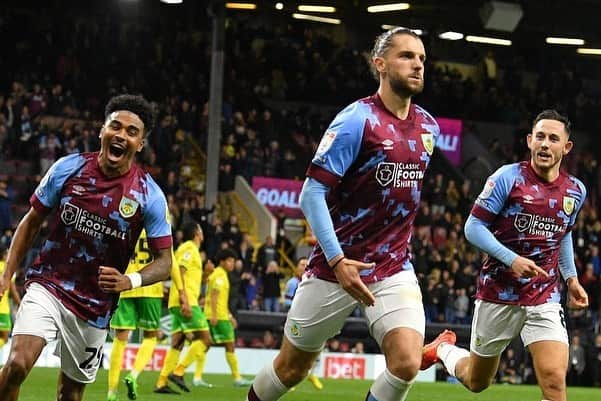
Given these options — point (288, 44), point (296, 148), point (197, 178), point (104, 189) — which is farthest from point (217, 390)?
point (288, 44)

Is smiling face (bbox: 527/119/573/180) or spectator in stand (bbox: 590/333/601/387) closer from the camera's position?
smiling face (bbox: 527/119/573/180)

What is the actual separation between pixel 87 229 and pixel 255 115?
2599cm

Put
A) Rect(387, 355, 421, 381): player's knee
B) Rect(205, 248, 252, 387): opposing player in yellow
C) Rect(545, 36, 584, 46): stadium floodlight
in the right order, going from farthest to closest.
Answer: Rect(545, 36, 584, 46): stadium floodlight → Rect(205, 248, 252, 387): opposing player in yellow → Rect(387, 355, 421, 381): player's knee

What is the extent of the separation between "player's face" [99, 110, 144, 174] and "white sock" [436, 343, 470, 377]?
13.8 ft

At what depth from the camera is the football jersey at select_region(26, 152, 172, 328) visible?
768 centimetres

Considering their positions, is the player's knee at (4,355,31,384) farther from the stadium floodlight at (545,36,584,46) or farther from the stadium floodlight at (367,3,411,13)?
the stadium floodlight at (545,36,584,46)

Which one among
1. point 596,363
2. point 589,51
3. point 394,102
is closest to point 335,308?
point 394,102

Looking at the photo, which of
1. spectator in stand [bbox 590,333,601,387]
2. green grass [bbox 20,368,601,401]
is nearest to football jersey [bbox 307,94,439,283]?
green grass [bbox 20,368,601,401]

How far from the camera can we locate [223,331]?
60.1 ft

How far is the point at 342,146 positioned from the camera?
7.06 metres

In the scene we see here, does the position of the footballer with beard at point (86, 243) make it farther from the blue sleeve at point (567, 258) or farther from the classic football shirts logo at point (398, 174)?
the blue sleeve at point (567, 258)

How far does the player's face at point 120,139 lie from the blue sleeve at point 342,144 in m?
1.35

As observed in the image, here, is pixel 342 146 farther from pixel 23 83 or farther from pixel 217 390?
pixel 23 83

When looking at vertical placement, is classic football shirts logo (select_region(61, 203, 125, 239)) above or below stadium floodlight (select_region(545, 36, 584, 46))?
below
